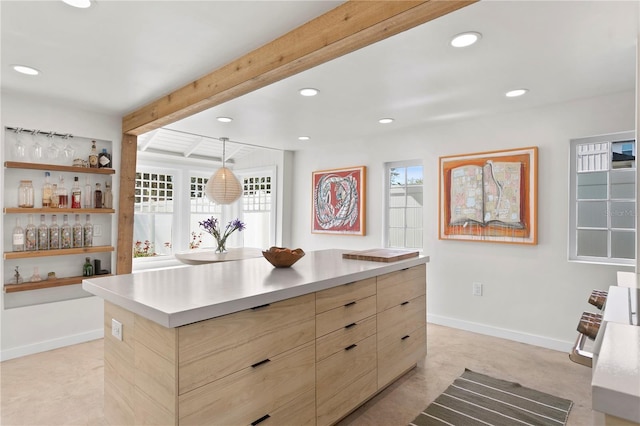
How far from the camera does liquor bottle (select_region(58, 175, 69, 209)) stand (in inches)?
136

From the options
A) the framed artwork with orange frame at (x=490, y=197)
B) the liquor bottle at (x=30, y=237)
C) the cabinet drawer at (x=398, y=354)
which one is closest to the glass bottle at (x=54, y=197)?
the liquor bottle at (x=30, y=237)

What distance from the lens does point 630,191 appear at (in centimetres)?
309

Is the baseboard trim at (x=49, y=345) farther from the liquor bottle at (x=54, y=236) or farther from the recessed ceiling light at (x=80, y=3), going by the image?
the recessed ceiling light at (x=80, y=3)

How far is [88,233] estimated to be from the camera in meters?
3.66

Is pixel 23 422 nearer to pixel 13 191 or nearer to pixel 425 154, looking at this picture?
pixel 13 191

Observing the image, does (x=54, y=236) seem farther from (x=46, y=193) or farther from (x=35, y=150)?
(x=35, y=150)

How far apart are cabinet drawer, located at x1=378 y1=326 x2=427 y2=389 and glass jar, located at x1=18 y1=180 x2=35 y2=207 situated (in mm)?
3402

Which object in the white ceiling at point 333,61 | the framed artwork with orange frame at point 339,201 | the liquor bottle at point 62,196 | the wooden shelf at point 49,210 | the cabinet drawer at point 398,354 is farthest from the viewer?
the framed artwork with orange frame at point 339,201

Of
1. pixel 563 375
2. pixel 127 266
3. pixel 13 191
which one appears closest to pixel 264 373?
pixel 563 375

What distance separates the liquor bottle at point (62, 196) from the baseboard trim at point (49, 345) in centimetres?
130

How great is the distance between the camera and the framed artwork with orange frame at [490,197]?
3.48m

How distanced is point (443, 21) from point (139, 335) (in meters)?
2.18

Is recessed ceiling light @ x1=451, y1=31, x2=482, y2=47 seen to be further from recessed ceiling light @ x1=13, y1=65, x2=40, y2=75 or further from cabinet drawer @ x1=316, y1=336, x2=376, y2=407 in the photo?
recessed ceiling light @ x1=13, y1=65, x2=40, y2=75

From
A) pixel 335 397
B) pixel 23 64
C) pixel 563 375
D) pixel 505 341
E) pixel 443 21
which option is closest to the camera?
pixel 443 21
